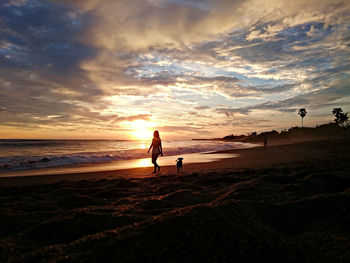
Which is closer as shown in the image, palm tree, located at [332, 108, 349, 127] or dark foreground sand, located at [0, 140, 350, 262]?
dark foreground sand, located at [0, 140, 350, 262]

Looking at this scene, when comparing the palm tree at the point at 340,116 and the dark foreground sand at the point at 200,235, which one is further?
the palm tree at the point at 340,116

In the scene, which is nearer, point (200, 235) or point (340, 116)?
point (200, 235)

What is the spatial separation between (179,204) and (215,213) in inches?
68.6

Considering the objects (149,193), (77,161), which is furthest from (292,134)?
(149,193)

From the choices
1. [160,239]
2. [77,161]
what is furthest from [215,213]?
[77,161]

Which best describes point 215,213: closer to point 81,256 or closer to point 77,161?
point 81,256

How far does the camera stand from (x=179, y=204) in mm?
3943

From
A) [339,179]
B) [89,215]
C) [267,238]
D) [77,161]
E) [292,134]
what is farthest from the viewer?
[292,134]

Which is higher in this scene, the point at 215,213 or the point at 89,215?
the point at 215,213

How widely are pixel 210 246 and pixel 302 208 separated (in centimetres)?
164

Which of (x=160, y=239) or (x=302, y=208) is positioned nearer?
(x=160, y=239)

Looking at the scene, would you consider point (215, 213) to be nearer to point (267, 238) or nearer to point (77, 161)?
point (267, 238)

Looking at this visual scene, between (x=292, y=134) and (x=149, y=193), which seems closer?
(x=149, y=193)

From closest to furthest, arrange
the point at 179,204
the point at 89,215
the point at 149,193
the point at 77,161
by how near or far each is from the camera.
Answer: the point at 89,215 < the point at 179,204 < the point at 149,193 < the point at 77,161
